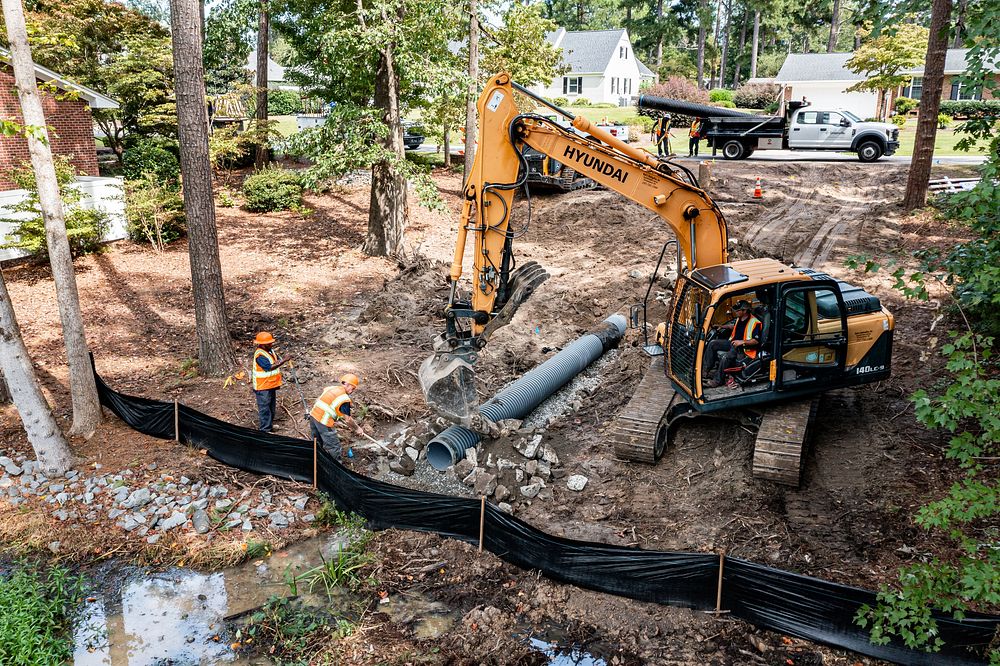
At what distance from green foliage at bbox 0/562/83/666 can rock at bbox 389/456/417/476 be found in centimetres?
368

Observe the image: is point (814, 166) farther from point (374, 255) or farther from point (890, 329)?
point (890, 329)

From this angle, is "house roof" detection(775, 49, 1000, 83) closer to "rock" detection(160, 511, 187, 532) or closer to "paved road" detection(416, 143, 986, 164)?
"paved road" detection(416, 143, 986, 164)

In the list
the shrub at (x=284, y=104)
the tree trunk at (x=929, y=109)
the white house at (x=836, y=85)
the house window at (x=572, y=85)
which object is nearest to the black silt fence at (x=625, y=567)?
the tree trunk at (x=929, y=109)

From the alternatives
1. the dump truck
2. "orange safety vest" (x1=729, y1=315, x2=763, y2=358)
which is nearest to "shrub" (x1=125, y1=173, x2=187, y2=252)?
"orange safety vest" (x1=729, y1=315, x2=763, y2=358)

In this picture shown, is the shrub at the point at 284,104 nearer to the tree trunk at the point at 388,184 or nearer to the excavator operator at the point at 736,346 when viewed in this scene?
the tree trunk at the point at 388,184

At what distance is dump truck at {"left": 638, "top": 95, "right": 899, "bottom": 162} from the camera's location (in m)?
26.1

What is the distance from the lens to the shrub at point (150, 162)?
22.6 meters

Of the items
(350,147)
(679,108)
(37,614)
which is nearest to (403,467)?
(37,614)

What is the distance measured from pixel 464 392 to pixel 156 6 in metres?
65.0

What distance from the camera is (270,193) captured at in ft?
78.2

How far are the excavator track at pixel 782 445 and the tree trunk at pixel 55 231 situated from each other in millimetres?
8885

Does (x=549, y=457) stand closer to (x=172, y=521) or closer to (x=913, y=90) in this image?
(x=172, y=521)

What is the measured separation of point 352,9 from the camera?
17.7 meters

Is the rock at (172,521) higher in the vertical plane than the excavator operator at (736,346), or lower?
lower
